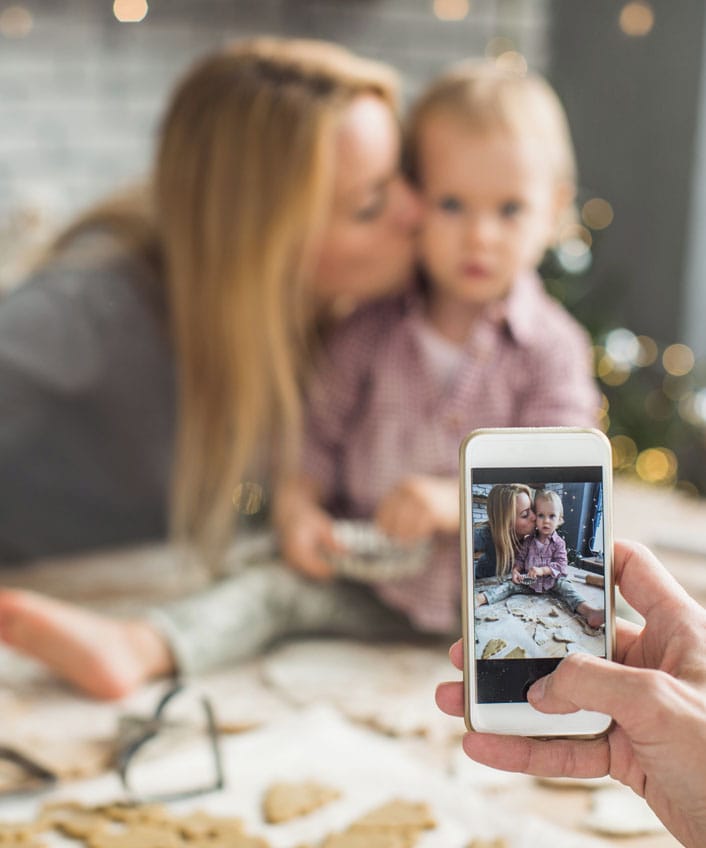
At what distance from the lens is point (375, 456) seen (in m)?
1.34

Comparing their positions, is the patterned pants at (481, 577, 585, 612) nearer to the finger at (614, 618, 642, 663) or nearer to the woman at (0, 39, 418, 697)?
the finger at (614, 618, 642, 663)

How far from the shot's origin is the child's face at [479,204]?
1.24 meters

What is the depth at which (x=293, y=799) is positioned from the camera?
92cm

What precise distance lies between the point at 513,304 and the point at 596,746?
0.71 meters

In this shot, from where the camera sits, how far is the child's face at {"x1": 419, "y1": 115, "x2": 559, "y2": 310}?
1.24 metres

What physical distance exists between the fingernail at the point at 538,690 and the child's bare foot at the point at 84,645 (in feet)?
2.00

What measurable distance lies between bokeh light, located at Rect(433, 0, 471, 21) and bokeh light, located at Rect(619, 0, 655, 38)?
593mm

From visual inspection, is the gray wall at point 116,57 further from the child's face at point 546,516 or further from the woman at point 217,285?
the child's face at point 546,516

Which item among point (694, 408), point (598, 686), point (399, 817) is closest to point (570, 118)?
point (694, 408)

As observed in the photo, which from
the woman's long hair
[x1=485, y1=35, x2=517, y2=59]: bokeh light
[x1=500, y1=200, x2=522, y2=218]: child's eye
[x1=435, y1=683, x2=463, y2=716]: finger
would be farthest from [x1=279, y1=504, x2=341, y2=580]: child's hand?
[x1=485, y1=35, x2=517, y2=59]: bokeh light

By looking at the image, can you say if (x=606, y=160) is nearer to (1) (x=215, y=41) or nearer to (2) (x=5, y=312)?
(1) (x=215, y=41)

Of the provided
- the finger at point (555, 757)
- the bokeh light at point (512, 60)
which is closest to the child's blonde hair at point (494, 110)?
the finger at point (555, 757)

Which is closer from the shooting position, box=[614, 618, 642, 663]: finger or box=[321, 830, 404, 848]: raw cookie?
box=[614, 618, 642, 663]: finger

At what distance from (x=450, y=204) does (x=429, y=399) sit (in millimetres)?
245
